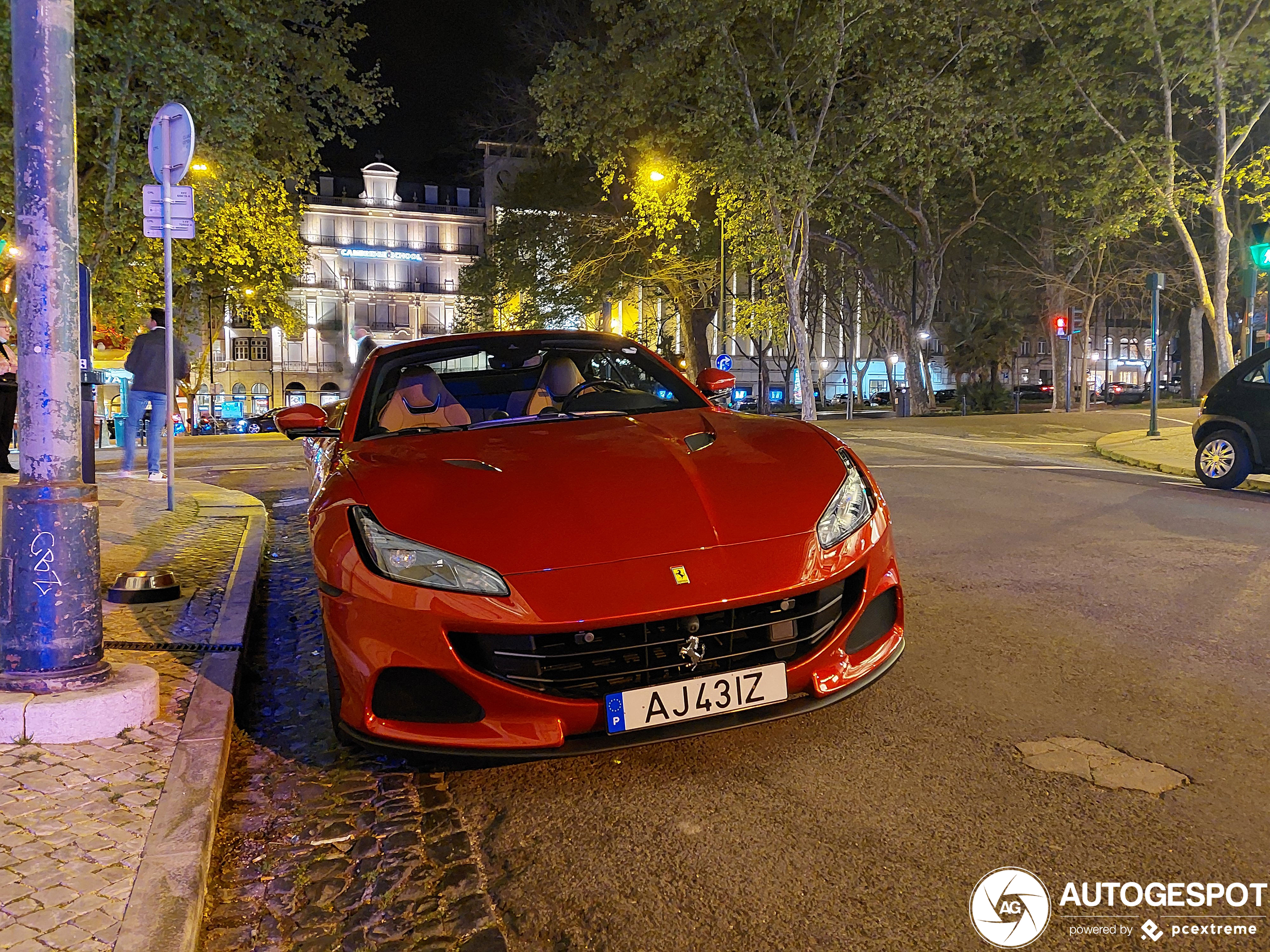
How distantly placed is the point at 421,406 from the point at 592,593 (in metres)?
2.05

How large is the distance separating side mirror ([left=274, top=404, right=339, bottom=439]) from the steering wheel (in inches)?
41.7

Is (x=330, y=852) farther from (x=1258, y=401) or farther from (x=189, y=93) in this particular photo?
(x=189, y=93)

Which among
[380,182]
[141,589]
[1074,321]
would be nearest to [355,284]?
[380,182]

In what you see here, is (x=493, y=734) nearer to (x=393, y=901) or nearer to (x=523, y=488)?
(x=393, y=901)

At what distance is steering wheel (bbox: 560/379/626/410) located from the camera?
4.59 meters

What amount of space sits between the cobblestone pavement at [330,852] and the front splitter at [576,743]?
8.2 inches

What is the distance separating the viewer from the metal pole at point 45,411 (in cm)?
321

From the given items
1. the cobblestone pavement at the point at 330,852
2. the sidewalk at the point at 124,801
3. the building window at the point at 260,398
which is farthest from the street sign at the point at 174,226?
the building window at the point at 260,398

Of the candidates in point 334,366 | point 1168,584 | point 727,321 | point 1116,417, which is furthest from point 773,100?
point 334,366

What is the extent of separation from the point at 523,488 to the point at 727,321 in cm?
2925

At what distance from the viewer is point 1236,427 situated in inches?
412

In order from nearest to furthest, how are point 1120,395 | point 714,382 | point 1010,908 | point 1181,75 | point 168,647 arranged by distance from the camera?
point 1010,908, point 168,647, point 714,382, point 1181,75, point 1120,395

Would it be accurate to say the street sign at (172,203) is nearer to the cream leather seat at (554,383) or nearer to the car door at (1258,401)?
the cream leather seat at (554,383)

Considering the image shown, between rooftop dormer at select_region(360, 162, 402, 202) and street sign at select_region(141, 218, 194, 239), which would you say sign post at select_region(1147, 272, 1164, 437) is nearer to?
street sign at select_region(141, 218, 194, 239)
